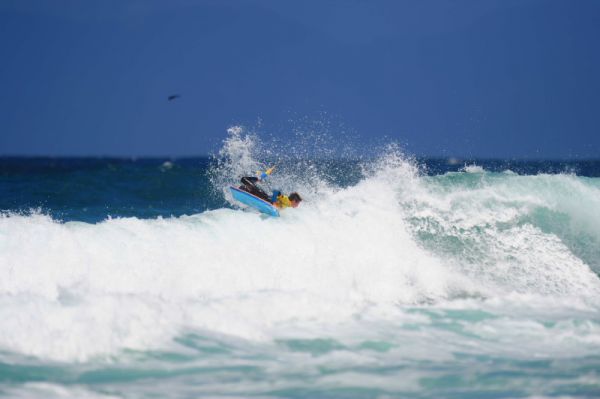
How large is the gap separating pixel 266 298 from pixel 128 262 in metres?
3.20

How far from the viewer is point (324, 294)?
13.2 metres

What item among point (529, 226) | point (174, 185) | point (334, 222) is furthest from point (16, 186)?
point (529, 226)

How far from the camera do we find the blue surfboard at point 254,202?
17.2m

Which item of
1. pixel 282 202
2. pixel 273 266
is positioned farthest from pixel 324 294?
pixel 282 202

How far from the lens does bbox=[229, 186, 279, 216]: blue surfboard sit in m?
17.2

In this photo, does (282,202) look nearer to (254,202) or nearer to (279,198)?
(279,198)

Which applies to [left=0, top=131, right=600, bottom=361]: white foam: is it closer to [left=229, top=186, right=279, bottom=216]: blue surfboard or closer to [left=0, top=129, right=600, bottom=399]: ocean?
[left=0, top=129, right=600, bottom=399]: ocean

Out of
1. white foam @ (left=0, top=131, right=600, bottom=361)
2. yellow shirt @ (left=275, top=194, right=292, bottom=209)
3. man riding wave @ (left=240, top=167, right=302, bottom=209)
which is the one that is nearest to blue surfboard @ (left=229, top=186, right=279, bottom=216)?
man riding wave @ (left=240, top=167, right=302, bottom=209)

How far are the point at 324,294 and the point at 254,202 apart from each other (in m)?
4.87

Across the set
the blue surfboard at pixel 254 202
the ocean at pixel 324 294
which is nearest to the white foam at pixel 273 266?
the ocean at pixel 324 294

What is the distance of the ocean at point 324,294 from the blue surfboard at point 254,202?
35 cm

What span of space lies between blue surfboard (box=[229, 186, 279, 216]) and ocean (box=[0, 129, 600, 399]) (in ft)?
1.15

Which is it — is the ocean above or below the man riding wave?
below

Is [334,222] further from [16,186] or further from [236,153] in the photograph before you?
[16,186]
